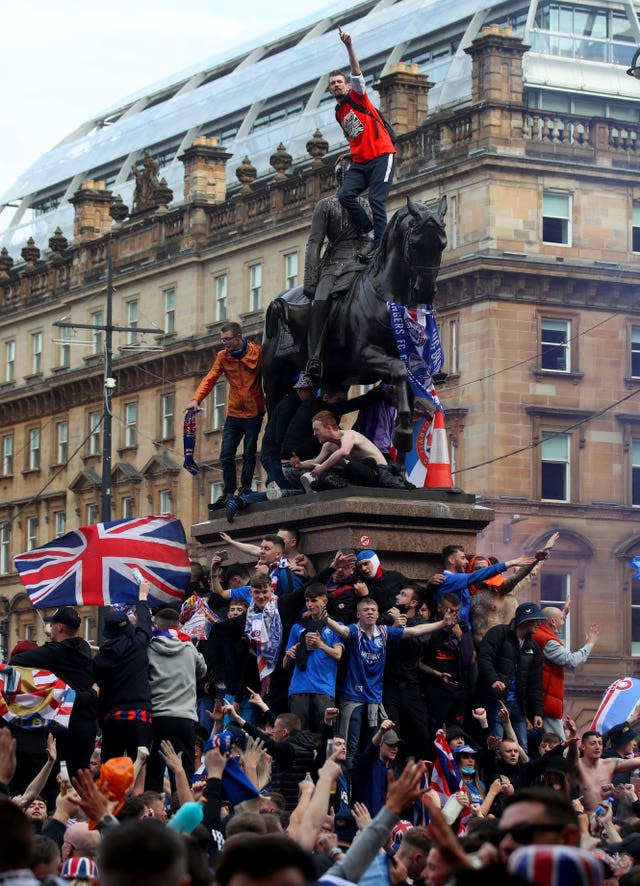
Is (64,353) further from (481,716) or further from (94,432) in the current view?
(481,716)

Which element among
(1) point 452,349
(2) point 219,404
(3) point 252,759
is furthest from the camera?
(2) point 219,404

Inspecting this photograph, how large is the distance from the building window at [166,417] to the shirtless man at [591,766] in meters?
62.3

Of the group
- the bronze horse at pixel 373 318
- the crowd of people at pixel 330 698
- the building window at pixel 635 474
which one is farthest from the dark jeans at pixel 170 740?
the building window at pixel 635 474

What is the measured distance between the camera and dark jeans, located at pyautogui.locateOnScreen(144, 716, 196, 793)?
1738cm

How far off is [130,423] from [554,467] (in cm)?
2160

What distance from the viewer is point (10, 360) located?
296ft

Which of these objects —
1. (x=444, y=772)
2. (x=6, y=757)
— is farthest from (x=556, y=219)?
(x=6, y=757)

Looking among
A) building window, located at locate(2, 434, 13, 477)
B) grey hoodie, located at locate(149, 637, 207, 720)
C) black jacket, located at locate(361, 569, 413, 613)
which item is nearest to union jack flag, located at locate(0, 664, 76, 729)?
grey hoodie, located at locate(149, 637, 207, 720)

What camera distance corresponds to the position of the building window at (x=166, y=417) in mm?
77938

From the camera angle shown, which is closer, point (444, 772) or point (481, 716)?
point (444, 772)

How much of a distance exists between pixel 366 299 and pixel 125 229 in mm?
62525

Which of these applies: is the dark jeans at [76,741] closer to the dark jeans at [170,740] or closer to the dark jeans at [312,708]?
the dark jeans at [170,740]

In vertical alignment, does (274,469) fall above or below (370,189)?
below

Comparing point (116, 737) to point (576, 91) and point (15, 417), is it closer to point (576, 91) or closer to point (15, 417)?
point (576, 91)
